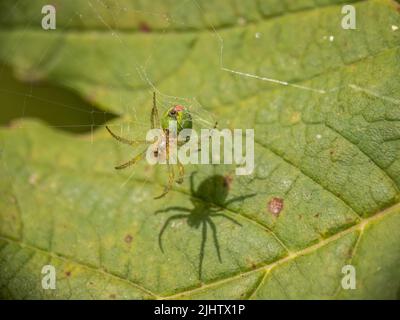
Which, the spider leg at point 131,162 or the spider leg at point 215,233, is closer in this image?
the spider leg at point 215,233

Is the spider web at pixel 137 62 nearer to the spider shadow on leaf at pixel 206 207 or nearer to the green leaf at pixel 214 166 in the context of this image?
the green leaf at pixel 214 166

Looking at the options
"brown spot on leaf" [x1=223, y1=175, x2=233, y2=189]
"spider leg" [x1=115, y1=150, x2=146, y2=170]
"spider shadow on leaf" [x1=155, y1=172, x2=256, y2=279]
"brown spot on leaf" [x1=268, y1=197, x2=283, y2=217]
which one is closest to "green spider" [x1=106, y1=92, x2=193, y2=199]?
"spider leg" [x1=115, y1=150, x2=146, y2=170]

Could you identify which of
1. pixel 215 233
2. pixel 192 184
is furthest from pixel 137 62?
pixel 215 233

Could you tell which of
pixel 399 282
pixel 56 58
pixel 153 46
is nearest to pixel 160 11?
pixel 153 46

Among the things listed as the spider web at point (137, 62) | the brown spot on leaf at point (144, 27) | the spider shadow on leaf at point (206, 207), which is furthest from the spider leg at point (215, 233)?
the brown spot on leaf at point (144, 27)

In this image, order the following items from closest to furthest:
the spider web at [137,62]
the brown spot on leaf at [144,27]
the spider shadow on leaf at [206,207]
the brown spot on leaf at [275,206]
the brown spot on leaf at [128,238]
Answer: the brown spot on leaf at [275,206] < the spider shadow on leaf at [206,207] < the brown spot on leaf at [128,238] < the spider web at [137,62] < the brown spot on leaf at [144,27]

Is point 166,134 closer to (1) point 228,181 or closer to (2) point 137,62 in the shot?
(1) point 228,181
